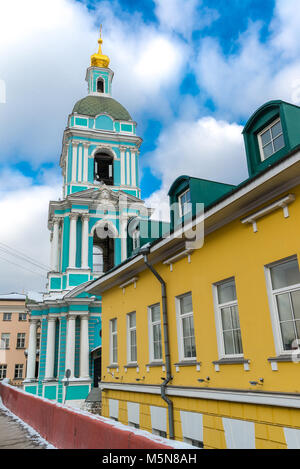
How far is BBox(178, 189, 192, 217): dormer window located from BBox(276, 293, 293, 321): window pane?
4063 millimetres

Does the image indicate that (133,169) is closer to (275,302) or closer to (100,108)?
(100,108)

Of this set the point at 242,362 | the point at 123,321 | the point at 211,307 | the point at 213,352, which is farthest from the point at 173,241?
the point at 123,321

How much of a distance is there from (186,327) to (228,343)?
5.70 feet

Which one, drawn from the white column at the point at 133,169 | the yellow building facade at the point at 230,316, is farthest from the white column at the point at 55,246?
the yellow building facade at the point at 230,316

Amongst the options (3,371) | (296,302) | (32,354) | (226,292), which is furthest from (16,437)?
(3,371)

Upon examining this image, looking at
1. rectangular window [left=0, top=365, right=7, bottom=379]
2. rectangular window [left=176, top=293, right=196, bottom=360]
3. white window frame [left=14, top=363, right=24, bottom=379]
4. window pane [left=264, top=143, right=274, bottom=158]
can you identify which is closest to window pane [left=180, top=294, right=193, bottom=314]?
rectangular window [left=176, top=293, right=196, bottom=360]

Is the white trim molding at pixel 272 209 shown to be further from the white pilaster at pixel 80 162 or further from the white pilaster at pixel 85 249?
the white pilaster at pixel 80 162

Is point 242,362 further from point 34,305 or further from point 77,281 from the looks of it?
point 34,305

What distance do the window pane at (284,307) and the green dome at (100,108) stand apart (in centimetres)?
2783

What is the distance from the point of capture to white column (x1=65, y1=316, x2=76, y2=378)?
2439 cm

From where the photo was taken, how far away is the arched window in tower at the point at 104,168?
31320 mm

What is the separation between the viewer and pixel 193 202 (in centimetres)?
993

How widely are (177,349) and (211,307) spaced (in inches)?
73.2
